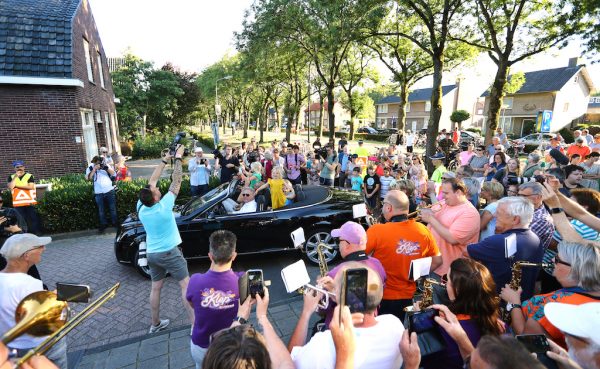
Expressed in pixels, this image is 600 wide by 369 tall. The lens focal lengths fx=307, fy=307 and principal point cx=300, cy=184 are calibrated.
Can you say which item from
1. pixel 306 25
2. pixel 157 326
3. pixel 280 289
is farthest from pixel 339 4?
pixel 157 326

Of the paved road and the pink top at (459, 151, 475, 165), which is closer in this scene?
the paved road

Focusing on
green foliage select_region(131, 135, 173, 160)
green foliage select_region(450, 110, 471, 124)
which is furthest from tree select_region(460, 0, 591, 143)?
green foliage select_region(450, 110, 471, 124)

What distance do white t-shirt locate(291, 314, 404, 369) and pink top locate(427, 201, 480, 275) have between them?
1.85 meters

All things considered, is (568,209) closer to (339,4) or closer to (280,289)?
(280,289)

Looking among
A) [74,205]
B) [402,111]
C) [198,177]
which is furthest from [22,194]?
[402,111]

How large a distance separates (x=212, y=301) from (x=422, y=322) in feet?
4.84

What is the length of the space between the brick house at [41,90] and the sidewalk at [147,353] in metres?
9.47

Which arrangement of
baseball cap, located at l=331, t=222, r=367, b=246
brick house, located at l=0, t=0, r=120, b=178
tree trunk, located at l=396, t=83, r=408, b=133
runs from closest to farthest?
1. baseball cap, located at l=331, t=222, r=367, b=246
2. brick house, located at l=0, t=0, r=120, b=178
3. tree trunk, located at l=396, t=83, r=408, b=133

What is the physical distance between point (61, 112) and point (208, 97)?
96.0 ft

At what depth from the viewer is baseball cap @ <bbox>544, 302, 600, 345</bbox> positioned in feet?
4.56

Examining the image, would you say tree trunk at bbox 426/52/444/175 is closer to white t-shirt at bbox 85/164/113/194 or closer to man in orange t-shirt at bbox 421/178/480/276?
man in orange t-shirt at bbox 421/178/480/276

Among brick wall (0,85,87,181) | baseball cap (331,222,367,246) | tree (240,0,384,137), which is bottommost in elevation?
baseball cap (331,222,367,246)

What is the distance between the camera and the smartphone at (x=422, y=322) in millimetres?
1729

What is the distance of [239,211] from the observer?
5375 mm
